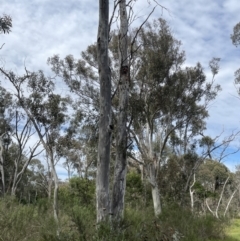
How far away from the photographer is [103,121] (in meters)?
6.43

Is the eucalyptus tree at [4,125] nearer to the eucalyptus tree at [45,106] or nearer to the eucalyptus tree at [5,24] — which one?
the eucalyptus tree at [45,106]

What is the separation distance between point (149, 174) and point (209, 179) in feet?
57.2

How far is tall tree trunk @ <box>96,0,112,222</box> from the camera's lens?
6.11 metres

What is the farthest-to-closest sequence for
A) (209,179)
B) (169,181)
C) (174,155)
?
(209,179)
(174,155)
(169,181)

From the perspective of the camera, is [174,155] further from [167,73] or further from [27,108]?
[27,108]

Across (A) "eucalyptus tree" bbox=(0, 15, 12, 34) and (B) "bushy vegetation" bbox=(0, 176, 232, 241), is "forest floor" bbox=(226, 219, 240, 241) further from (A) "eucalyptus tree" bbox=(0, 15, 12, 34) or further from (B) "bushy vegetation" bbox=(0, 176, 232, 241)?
(A) "eucalyptus tree" bbox=(0, 15, 12, 34)

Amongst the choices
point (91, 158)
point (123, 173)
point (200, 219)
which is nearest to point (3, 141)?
point (91, 158)

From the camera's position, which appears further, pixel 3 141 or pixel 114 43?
pixel 3 141

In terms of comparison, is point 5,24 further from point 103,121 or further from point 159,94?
point 159,94

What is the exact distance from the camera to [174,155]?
2294 centimetres

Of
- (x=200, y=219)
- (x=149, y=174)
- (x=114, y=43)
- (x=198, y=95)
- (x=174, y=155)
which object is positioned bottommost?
(x=200, y=219)

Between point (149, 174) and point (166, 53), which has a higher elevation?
point (166, 53)

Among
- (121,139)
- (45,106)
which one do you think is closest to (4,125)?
(45,106)

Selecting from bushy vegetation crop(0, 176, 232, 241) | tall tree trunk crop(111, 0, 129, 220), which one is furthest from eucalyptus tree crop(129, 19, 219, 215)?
tall tree trunk crop(111, 0, 129, 220)
